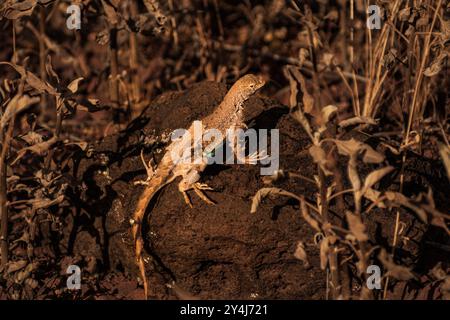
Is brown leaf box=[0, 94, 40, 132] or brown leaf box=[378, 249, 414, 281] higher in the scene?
brown leaf box=[0, 94, 40, 132]

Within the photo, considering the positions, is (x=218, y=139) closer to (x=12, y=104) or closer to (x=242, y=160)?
(x=242, y=160)

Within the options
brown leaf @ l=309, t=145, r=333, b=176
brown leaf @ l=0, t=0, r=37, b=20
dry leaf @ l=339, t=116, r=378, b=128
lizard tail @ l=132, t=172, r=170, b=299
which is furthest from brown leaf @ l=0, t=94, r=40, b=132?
dry leaf @ l=339, t=116, r=378, b=128

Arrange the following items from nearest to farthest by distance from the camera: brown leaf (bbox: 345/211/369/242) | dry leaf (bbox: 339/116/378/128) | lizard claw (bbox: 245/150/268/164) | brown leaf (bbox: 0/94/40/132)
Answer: brown leaf (bbox: 345/211/369/242), brown leaf (bbox: 0/94/40/132), dry leaf (bbox: 339/116/378/128), lizard claw (bbox: 245/150/268/164)

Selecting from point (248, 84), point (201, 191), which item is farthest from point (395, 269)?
point (248, 84)

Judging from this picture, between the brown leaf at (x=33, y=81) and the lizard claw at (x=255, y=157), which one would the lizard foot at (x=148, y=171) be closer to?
the lizard claw at (x=255, y=157)

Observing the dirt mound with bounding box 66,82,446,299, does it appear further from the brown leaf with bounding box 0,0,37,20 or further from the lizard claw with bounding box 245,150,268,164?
the brown leaf with bounding box 0,0,37,20

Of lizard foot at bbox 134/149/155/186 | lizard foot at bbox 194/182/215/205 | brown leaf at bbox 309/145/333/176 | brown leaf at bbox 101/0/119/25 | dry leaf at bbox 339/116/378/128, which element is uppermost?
brown leaf at bbox 101/0/119/25

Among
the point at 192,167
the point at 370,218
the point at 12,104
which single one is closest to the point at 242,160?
the point at 192,167
